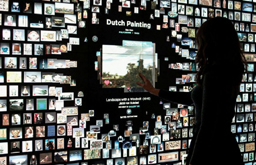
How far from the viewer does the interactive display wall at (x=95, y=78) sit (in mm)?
2535

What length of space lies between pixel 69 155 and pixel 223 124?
2026 mm

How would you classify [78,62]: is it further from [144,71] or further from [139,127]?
[139,127]

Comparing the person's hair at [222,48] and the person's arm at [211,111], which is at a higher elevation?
the person's hair at [222,48]

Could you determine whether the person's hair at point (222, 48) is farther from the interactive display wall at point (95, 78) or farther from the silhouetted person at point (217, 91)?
the interactive display wall at point (95, 78)

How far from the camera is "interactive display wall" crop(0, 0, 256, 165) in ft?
8.32

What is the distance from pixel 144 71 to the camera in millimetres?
3000

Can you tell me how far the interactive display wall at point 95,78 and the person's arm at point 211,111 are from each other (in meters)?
1.81

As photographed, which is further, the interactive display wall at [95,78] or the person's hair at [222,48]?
the interactive display wall at [95,78]

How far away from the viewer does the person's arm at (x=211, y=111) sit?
3.59ft

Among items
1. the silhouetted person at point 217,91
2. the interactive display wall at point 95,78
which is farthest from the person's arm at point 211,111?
the interactive display wall at point 95,78

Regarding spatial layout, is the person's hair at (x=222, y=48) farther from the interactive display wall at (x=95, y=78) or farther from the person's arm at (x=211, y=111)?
the interactive display wall at (x=95, y=78)

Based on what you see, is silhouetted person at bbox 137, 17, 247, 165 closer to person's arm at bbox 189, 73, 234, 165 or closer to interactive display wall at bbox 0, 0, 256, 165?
person's arm at bbox 189, 73, 234, 165

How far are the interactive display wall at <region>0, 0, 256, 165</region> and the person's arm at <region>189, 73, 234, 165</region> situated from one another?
5.95 feet

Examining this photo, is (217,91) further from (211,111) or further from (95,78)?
(95,78)
